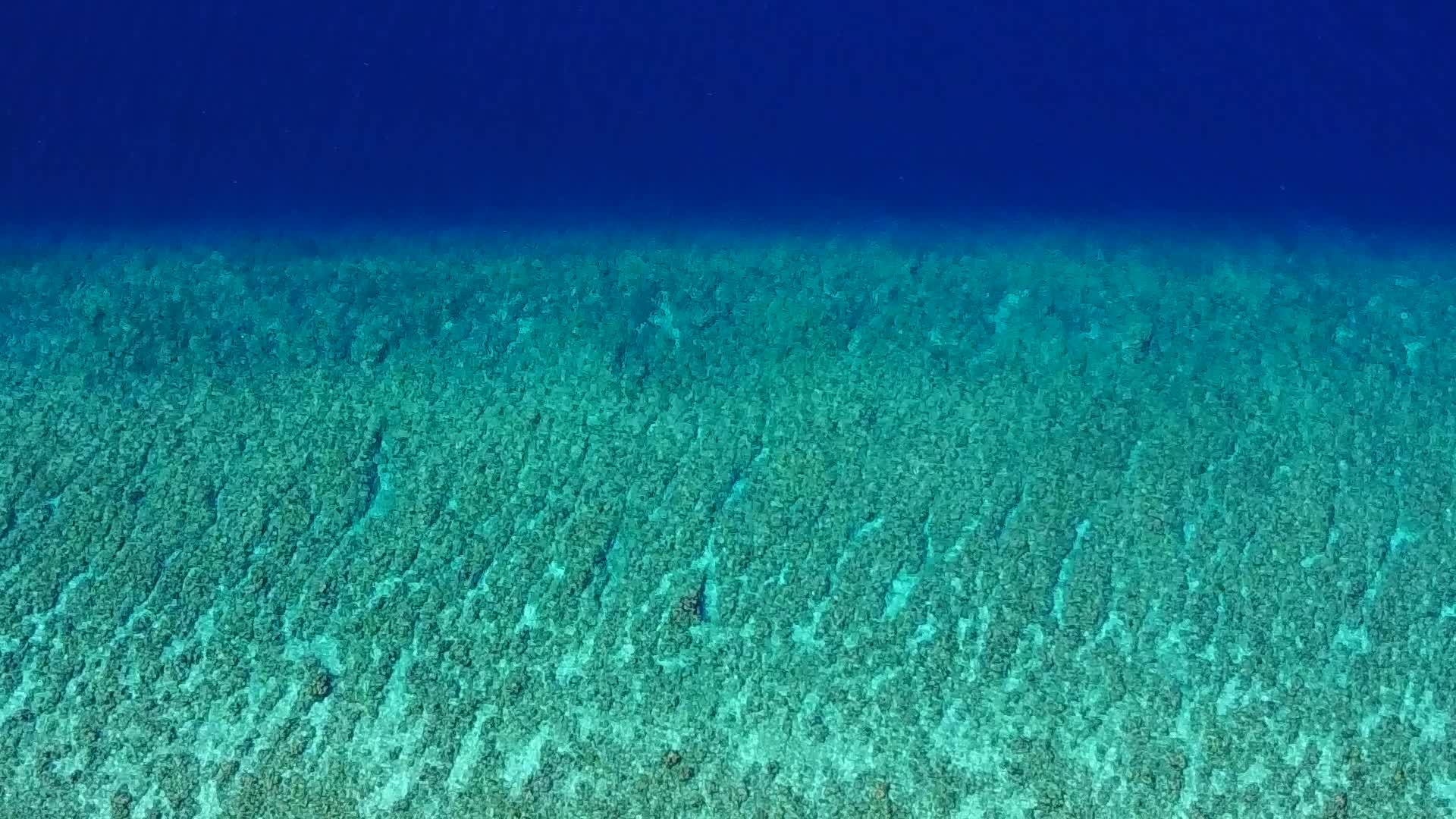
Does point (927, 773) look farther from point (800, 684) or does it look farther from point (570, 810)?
A: point (570, 810)

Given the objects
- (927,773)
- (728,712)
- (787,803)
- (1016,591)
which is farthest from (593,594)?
(1016,591)

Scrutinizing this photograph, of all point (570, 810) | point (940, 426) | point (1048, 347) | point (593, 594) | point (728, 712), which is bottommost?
point (570, 810)

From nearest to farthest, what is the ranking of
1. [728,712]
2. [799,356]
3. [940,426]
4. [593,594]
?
[728,712], [593,594], [940,426], [799,356]

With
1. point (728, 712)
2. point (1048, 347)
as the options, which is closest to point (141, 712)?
point (728, 712)

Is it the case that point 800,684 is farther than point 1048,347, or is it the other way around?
point 1048,347

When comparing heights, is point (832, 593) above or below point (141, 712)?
above

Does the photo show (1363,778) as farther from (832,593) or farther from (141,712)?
(141,712)

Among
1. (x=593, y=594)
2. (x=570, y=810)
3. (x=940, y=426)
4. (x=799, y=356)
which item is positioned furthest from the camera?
(x=799, y=356)
